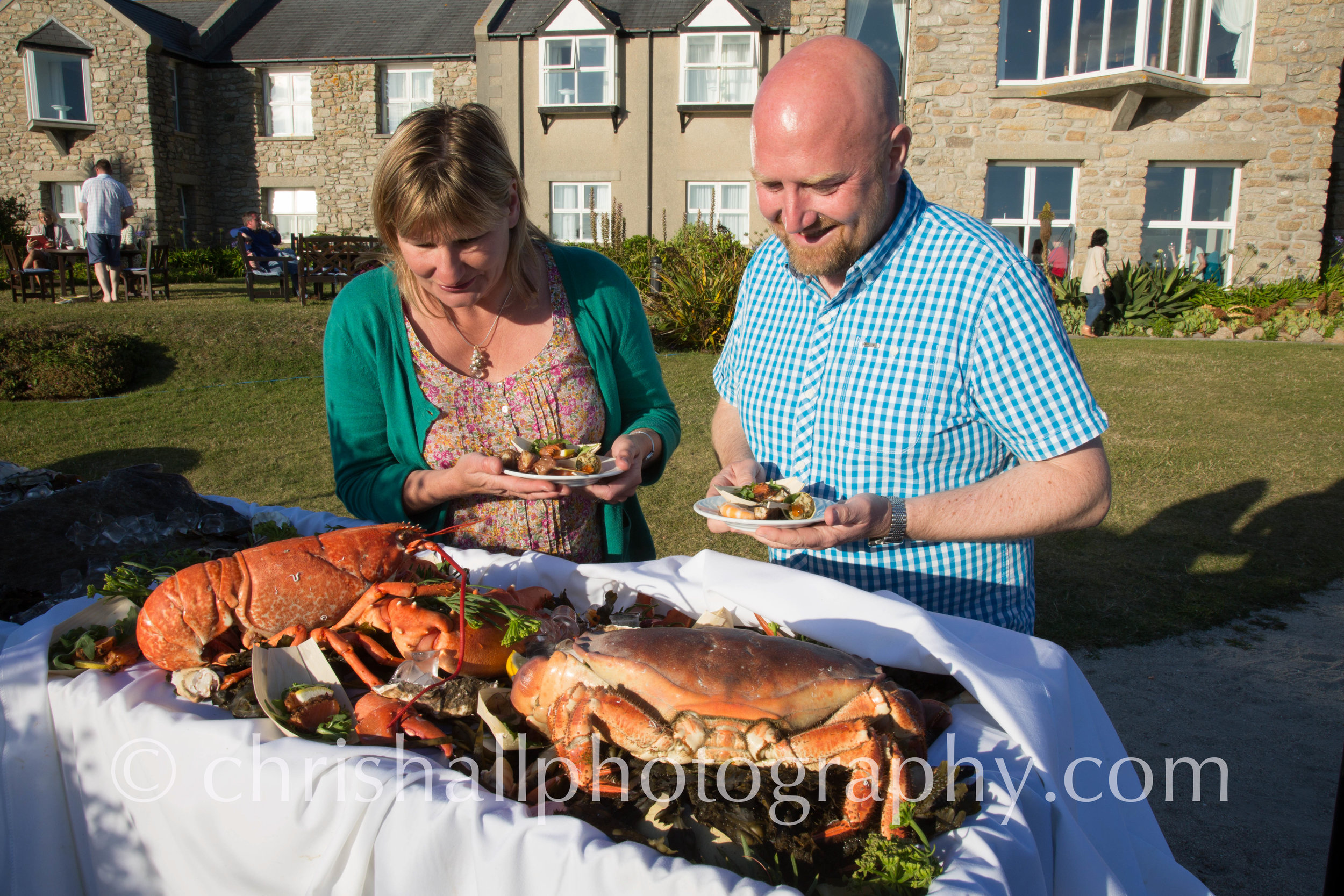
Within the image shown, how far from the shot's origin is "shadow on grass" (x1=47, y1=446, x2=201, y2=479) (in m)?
7.61

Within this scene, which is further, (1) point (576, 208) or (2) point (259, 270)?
(1) point (576, 208)

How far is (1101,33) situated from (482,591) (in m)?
19.9

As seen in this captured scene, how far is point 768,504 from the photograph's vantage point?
193cm

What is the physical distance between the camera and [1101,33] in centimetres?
1708

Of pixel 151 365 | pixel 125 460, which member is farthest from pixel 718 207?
pixel 125 460

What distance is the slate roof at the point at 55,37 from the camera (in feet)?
77.7

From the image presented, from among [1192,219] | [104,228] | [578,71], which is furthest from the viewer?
[578,71]

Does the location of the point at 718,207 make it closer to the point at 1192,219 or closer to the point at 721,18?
the point at 721,18

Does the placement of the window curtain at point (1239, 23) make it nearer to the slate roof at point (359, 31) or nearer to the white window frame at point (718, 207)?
the white window frame at point (718, 207)

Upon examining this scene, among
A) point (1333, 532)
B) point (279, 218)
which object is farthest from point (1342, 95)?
point (279, 218)

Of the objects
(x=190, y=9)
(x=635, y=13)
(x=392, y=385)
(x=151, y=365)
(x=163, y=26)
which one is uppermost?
(x=190, y=9)

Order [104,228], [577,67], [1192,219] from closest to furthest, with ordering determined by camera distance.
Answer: [104,228] < [1192,219] < [577,67]

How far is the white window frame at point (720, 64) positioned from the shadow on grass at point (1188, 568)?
18.0m

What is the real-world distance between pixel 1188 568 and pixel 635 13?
870 inches
